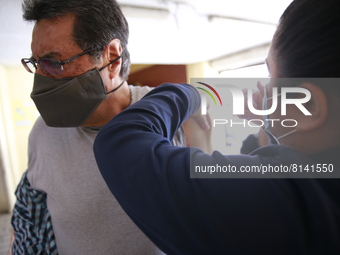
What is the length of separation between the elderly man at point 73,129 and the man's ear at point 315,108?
60cm

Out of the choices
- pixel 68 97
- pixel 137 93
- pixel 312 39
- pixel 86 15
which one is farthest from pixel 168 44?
A: pixel 312 39

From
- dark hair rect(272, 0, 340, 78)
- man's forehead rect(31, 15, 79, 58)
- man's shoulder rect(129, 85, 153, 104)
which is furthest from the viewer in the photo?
man's shoulder rect(129, 85, 153, 104)

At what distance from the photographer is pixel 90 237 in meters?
0.87

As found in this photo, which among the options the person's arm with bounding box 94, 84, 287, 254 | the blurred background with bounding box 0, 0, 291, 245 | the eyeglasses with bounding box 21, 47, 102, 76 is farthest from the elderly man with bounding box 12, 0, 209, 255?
the blurred background with bounding box 0, 0, 291, 245

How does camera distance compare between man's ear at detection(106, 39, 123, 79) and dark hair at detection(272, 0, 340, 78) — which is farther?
man's ear at detection(106, 39, 123, 79)

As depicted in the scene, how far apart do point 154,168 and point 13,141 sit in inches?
167

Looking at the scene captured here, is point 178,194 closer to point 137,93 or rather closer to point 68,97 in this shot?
point 68,97

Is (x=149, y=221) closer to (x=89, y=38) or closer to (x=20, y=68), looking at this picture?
(x=89, y=38)

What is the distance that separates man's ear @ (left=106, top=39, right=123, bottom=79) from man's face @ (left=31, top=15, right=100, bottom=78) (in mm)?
98

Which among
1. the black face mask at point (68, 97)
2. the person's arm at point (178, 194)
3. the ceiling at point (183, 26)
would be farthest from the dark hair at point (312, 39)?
the ceiling at point (183, 26)

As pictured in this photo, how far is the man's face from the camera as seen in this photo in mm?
763

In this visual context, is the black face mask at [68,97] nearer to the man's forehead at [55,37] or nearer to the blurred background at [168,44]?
the man's forehead at [55,37]

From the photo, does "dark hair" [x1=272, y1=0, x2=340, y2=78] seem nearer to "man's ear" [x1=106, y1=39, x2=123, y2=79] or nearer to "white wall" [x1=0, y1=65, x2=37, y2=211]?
"man's ear" [x1=106, y1=39, x2=123, y2=79]

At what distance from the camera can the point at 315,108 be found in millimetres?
385
